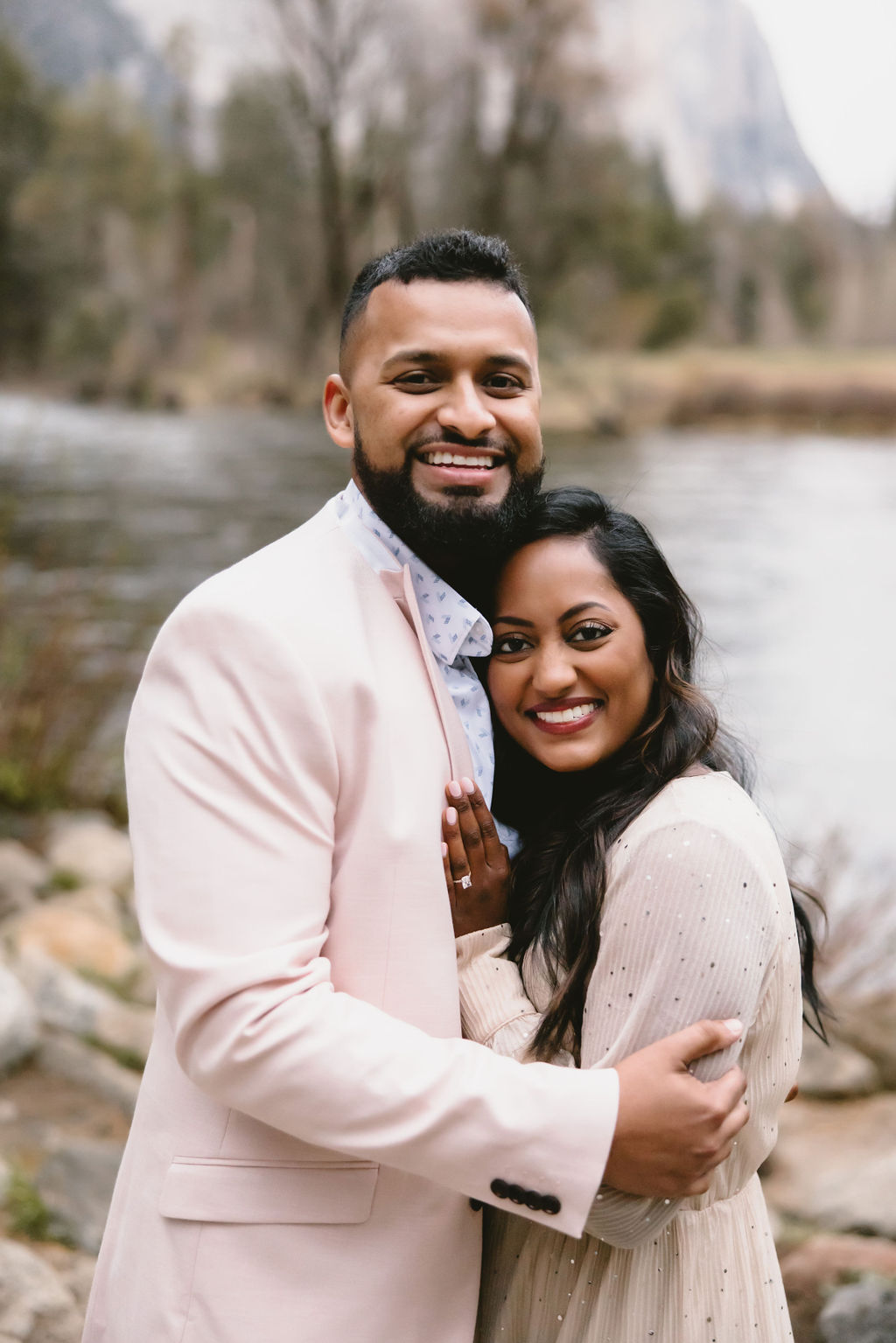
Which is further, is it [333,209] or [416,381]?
[333,209]

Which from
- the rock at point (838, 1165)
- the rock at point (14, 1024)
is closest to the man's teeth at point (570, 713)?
the rock at point (838, 1165)

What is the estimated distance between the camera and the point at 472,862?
1396 mm

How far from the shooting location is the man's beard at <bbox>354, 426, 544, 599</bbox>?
1.50 meters

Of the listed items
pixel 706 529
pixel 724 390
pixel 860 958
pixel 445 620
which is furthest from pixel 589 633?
pixel 724 390

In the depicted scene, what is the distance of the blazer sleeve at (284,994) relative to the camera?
1135 millimetres

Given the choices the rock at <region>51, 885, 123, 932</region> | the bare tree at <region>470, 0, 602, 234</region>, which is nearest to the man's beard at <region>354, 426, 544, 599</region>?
the rock at <region>51, 885, 123, 932</region>

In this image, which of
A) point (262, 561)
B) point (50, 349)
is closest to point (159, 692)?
point (262, 561)

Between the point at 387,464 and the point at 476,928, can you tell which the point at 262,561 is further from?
the point at 476,928

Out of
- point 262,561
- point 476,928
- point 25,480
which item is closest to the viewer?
point 262,561

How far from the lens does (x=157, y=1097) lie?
4.41ft

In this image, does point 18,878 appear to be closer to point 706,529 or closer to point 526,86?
point 706,529

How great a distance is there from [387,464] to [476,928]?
24.5 inches

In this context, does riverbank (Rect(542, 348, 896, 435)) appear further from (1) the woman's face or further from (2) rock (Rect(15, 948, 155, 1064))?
(1) the woman's face

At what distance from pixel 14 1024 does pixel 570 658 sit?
225 cm
